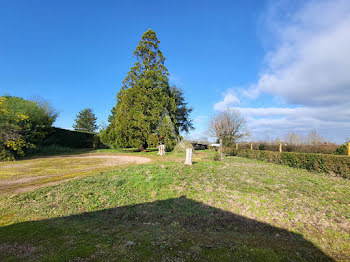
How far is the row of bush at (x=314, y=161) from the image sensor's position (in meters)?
7.46

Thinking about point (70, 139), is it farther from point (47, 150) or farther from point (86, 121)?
point (86, 121)

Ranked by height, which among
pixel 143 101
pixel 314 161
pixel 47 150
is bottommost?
pixel 47 150

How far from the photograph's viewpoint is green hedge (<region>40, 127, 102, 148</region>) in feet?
53.6

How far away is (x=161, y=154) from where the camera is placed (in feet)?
47.4

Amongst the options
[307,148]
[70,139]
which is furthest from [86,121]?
[307,148]

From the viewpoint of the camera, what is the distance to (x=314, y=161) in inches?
344

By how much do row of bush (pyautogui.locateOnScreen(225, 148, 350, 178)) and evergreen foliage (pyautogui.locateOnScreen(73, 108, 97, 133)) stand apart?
43.7 meters

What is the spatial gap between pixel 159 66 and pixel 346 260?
18314 mm

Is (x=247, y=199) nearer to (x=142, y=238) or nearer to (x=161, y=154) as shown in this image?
(x=142, y=238)

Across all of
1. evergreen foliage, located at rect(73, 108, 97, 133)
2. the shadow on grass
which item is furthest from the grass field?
evergreen foliage, located at rect(73, 108, 97, 133)

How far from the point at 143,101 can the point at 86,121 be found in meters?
35.3

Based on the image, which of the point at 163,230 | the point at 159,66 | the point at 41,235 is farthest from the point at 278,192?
the point at 159,66

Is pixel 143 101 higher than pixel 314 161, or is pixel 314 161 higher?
pixel 143 101

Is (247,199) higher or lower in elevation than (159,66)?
lower
